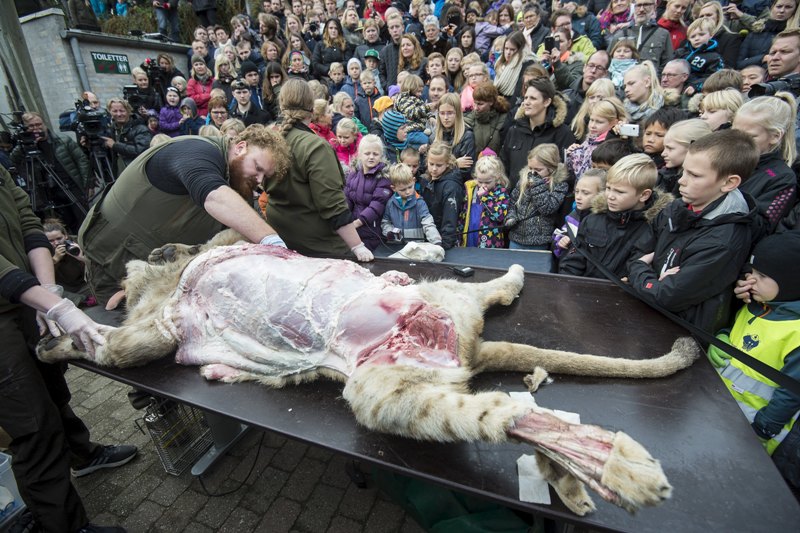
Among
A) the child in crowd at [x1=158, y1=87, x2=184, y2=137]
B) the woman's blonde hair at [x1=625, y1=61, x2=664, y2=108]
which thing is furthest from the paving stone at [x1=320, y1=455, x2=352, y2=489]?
the child in crowd at [x1=158, y1=87, x2=184, y2=137]

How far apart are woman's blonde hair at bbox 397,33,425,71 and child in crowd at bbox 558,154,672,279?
5344 millimetres

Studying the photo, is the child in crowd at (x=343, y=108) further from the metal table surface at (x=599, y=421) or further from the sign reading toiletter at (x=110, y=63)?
the sign reading toiletter at (x=110, y=63)

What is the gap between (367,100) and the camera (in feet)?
24.6

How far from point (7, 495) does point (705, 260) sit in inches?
169

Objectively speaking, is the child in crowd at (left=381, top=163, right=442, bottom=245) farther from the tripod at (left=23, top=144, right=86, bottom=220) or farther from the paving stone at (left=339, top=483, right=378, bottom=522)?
the tripod at (left=23, top=144, right=86, bottom=220)

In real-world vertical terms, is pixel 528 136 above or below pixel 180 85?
below

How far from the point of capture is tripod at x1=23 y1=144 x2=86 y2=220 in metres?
6.26

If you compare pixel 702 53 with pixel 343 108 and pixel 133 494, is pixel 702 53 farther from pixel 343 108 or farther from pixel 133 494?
pixel 133 494

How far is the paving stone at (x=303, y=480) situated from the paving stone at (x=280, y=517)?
0.06 metres

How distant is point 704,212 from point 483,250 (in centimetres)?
188

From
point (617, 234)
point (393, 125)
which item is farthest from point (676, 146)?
point (393, 125)

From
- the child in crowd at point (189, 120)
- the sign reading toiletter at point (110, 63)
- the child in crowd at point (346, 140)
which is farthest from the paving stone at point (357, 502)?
the sign reading toiletter at point (110, 63)

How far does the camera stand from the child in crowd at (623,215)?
9.68ft

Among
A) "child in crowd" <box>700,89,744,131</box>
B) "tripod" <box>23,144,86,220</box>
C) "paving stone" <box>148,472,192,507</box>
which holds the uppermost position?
"child in crowd" <box>700,89,744,131</box>
